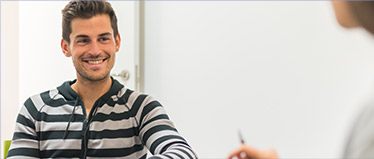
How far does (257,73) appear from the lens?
1951 mm

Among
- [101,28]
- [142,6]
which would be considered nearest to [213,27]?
[142,6]

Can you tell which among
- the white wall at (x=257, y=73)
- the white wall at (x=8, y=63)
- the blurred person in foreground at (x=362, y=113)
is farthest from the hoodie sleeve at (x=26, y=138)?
the white wall at (x=8, y=63)

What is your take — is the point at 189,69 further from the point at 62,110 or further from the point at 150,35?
the point at 62,110

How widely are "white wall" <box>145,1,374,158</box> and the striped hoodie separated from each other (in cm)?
78

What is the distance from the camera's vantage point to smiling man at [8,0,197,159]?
3.96ft

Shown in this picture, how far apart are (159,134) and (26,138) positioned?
1.03 feet

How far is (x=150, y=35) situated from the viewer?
2.27m

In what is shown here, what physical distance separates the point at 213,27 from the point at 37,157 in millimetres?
1059

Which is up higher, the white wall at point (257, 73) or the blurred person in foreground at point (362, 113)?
the blurred person in foreground at point (362, 113)

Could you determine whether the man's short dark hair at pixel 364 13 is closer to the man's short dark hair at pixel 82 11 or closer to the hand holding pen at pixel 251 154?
the hand holding pen at pixel 251 154

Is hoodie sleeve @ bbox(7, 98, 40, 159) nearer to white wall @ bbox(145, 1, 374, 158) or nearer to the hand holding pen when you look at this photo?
the hand holding pen

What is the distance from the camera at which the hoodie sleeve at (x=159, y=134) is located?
1.09 meters

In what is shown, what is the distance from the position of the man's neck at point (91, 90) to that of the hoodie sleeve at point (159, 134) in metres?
0.10

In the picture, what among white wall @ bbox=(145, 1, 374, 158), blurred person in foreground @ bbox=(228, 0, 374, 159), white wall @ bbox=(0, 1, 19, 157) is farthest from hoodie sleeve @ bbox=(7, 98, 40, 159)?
white wall @ bbox=(0, 1, 19, 157)
